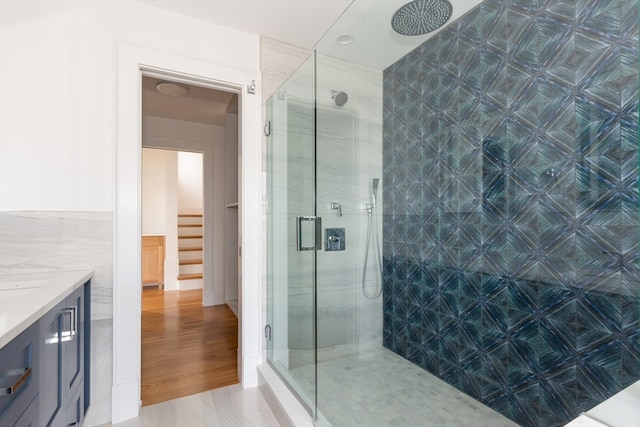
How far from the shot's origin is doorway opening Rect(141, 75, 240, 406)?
96.3 inches

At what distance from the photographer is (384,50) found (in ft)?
6.08

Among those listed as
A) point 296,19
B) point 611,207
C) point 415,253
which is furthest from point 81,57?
point 611,207

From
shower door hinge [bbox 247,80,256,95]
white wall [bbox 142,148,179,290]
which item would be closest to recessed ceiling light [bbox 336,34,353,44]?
shower door hinge [bbox 247,80,256,95]

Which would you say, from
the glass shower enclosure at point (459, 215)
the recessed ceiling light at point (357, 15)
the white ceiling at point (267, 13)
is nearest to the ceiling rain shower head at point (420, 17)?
the glass shower enclosure at point (459, 215)

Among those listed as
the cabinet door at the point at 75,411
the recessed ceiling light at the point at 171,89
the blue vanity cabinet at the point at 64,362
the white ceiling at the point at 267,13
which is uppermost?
the white ceiling at the point at 267,13

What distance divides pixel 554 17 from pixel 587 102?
16.4 inches

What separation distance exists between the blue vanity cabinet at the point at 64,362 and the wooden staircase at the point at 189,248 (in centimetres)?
385

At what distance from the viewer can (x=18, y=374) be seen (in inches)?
32.7

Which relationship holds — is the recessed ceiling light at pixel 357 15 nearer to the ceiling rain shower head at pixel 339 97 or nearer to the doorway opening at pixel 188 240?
the ceiling rain shower head at pixel 339 97

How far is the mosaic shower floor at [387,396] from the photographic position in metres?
1.55

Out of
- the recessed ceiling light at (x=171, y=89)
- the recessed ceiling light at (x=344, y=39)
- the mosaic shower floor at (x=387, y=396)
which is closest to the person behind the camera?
the mosaic shower floor at (x=387, y=396)

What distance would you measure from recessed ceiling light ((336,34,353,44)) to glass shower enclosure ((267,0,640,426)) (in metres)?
0.02

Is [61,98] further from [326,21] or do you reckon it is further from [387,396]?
[387,396]

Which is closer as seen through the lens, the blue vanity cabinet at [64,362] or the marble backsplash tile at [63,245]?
the blue vanity cabinet at [64,362]
